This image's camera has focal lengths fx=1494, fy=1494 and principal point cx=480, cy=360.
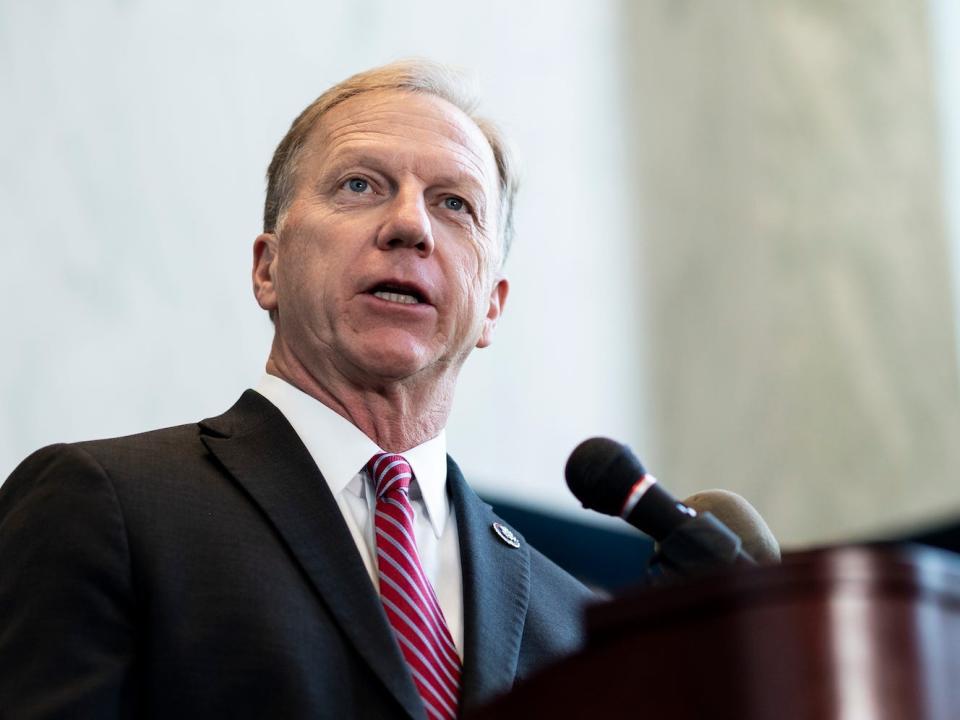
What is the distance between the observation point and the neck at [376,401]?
8.47 feet

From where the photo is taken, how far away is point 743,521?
1845 millimetres

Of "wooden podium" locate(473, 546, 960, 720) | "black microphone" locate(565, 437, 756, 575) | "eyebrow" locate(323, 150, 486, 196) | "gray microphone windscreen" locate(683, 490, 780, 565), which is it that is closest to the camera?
"wooden podium" locate(473, 546, 960, 720)

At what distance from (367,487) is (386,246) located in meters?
0.45

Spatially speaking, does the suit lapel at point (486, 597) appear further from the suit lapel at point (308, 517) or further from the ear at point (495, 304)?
the ear at point (495, 304)

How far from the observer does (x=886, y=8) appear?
5.90m

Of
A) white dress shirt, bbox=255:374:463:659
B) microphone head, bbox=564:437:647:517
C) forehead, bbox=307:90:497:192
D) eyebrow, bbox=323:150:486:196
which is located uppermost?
forehead, bbox=307:90:497:192

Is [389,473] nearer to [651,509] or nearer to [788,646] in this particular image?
[651,509]

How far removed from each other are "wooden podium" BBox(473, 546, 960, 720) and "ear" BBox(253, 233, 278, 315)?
165 cm

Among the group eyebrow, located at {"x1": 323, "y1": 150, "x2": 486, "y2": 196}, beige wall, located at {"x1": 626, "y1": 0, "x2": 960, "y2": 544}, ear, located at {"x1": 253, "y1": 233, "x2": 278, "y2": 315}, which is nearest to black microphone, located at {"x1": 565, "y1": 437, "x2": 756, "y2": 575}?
eyebrow, located at {"x1": 323, "y1": 150, "x2": 486, "y2": 196}

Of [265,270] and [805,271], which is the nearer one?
[265,270]

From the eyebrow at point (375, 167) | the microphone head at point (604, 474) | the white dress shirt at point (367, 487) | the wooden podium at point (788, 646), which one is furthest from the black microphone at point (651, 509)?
the eyebrow at point (375, 167)

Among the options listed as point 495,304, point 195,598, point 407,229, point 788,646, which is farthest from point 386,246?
point 788,646

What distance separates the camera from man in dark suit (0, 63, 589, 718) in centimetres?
194

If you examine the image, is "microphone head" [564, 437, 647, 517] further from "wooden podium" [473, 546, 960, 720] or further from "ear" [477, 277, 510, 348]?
"ear" [477, 277, 510, 348]
